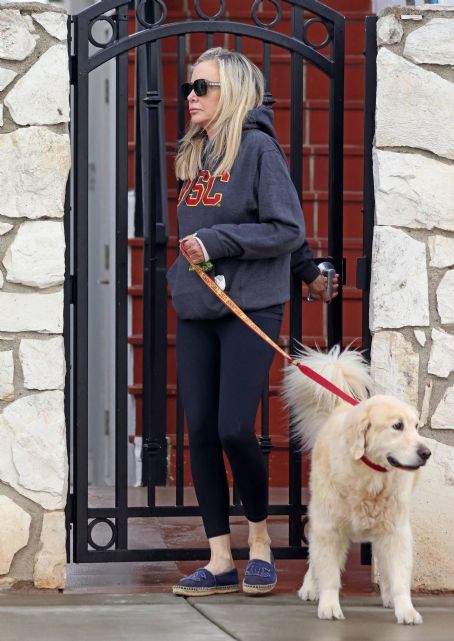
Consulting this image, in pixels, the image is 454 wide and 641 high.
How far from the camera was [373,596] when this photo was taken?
15.0 ft

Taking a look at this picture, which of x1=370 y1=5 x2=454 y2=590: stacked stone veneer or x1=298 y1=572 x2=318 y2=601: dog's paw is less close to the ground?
x1=370 y1=5 x2=454 y2=590: stacked stone veneer

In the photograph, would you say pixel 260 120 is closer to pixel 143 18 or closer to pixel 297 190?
pixel 297 190

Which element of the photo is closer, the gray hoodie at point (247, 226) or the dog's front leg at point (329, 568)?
the dog's front leg at point (329, 568)

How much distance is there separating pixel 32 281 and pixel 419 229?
144 centimetres

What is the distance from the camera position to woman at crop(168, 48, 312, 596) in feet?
14.3

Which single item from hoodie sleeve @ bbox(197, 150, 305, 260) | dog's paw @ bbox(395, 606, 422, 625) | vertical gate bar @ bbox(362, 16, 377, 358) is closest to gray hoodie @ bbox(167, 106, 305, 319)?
hoodie sleeve @ bbox(197, 150, 305, 260)

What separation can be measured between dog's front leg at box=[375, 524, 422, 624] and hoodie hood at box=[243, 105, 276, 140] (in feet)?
4.96

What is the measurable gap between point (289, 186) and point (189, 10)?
129 inches

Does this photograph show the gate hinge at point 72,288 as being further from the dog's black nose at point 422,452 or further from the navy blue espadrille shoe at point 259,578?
the dog's black nose at point 422,452

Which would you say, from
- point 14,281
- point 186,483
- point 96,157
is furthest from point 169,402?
point 14,281

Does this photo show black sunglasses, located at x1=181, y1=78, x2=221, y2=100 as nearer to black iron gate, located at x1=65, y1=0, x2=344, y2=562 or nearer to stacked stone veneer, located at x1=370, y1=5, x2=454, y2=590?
black iron gate, located at x1=65, y1=0, x2=344, y2=562

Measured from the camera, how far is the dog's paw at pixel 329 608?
4133 millimetres

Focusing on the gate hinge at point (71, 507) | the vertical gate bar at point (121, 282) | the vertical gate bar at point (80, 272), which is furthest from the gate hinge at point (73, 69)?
the gate hinge at point (71, 507)

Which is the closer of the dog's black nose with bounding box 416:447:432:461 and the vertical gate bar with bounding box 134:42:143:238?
the dog's black nose with bounding box 416:447:432:461
